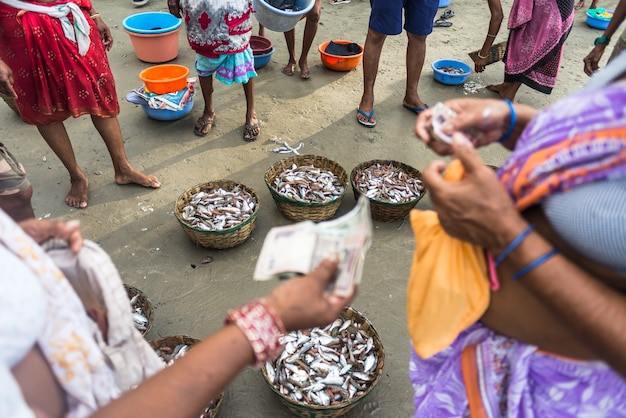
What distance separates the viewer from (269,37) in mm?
7348

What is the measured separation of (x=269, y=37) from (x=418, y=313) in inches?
268

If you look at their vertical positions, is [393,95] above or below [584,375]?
below

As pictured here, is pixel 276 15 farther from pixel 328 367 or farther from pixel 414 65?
pixel 328 367

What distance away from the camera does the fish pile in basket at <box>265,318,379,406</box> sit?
102 inches

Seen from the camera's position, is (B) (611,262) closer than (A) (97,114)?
Yes

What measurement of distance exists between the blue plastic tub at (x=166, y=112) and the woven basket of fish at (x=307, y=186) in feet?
5.66

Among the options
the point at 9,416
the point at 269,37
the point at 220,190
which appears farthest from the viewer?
the point at 269,37

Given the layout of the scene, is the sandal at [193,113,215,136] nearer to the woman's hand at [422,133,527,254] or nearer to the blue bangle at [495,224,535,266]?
the woman's hand at [422,133,527,254]

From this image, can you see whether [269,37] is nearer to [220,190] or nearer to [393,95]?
[393,95]

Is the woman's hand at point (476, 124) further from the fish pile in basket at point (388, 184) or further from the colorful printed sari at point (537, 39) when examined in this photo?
the colorful printed sari at point (537, 39)

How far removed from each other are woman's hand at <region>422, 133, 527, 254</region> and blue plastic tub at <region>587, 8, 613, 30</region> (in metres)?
9.17

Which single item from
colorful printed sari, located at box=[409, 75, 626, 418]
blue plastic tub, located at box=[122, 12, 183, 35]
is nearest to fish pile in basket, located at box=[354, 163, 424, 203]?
colorful printed sari, located at box=[409, 75, 626, 418]

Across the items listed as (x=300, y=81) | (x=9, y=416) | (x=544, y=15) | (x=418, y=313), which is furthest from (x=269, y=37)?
(x=9, y=416)

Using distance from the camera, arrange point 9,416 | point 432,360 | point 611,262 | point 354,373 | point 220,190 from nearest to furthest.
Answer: point 9,416 → point 611,262 → point 432,360 → point 354,373 → point 220,190
